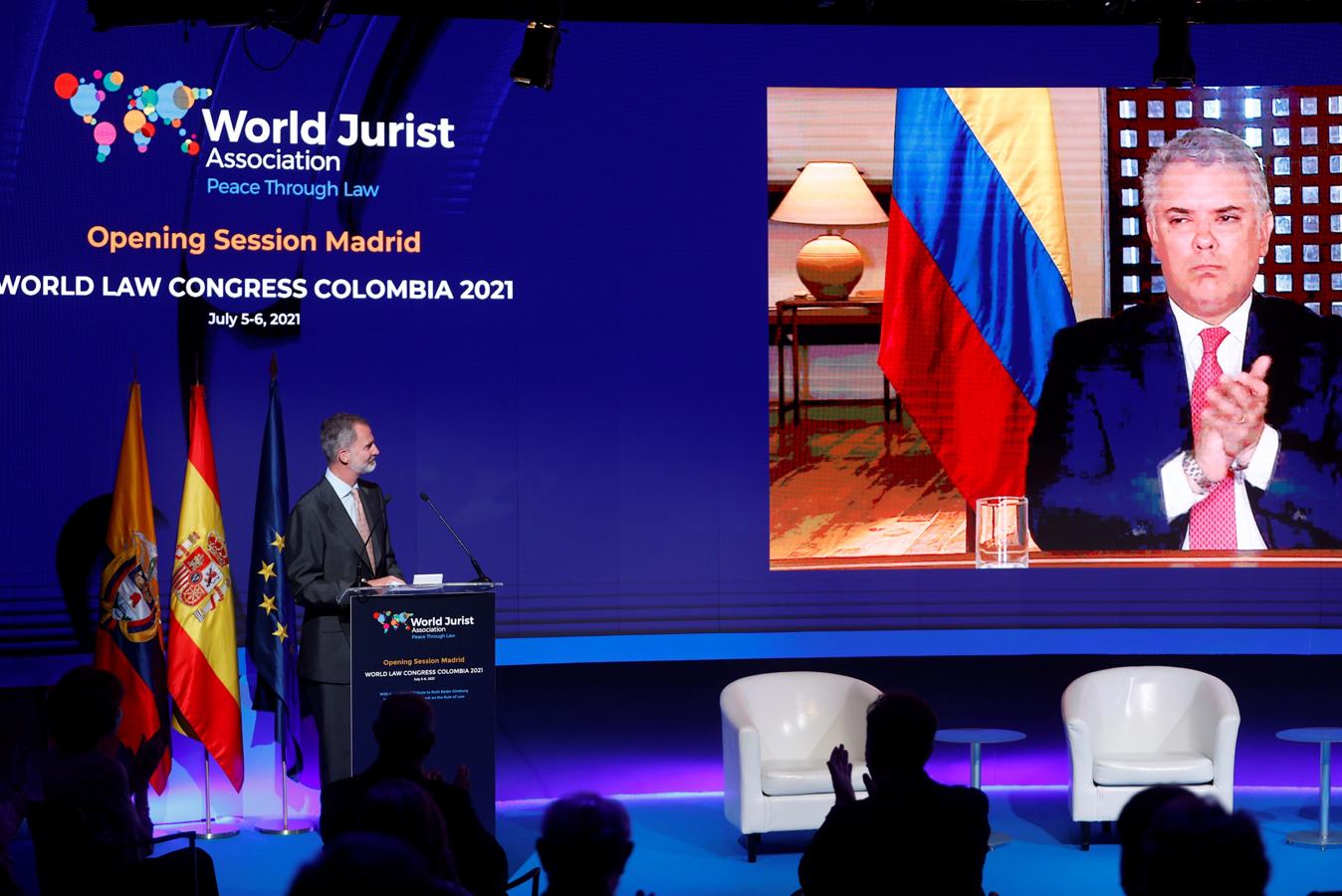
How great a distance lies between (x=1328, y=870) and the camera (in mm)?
6836

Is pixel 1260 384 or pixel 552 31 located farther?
pixel 1260 384

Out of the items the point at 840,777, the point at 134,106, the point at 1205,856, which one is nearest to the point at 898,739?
the point at 840,777

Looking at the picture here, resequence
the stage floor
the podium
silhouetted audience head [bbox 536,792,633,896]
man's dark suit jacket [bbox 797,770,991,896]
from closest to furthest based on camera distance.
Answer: silhouetted audience head [bbox 536,792,633,896] < man's dark suit jacket [bbox 797,770,991,896] < the podium < the stage floor

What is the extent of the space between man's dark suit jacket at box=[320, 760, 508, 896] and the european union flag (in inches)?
114

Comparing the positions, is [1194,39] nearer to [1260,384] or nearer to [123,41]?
[1260,384]

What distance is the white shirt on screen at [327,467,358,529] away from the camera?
6836mm

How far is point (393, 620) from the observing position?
611 centimetres

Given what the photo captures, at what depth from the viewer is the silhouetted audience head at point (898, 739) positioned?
4.07 m

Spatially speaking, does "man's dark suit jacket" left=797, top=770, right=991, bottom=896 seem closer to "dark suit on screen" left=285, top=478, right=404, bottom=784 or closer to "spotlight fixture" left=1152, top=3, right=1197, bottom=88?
"dark suit on screen" left=285, top=478, right=404, bottom=784

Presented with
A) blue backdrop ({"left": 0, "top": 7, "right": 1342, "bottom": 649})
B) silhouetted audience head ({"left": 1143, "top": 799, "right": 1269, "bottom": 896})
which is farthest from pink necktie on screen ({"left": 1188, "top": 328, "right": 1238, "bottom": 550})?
silhouetted audience head ({"left": 1143, "top": 799, "right": 1269, "bottom": 896})

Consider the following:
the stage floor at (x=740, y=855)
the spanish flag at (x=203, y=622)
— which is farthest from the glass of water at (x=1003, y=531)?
the spanish flag at (x=203, y=622)

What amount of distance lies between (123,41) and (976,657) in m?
5.01

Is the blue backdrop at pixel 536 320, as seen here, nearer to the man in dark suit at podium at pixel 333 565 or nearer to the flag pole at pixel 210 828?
the man in dark suit at podium at pixel 333 565

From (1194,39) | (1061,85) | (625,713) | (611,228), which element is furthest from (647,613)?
(1194,39)
